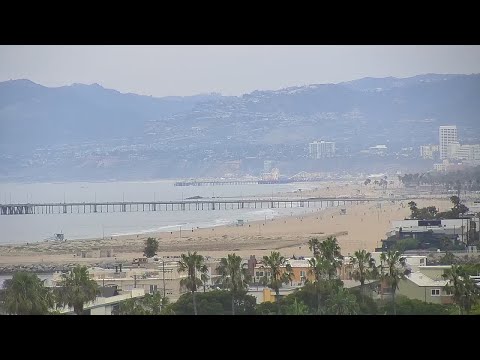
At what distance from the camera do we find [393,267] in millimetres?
9453

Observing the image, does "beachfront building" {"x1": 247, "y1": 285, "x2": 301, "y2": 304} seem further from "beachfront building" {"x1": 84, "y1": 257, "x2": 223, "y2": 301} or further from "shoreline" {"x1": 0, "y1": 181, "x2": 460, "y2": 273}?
"shoreline" {"x1": 0, "y1": 181, "x2": 460, "y2": 273}

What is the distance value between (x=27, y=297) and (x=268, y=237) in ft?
13.8

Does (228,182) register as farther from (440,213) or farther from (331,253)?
(440,213)

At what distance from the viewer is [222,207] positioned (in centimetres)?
1177

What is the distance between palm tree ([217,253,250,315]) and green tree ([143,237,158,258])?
1.24m

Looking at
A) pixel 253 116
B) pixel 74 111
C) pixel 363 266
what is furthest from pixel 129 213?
pixel 363 266

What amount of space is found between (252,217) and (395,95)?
3.17 m

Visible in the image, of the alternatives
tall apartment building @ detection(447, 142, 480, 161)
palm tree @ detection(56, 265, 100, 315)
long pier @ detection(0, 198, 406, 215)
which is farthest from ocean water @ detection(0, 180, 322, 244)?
tall apartment building @ detection(447, 142, 480, 161)

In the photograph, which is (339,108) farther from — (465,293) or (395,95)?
(465,293)

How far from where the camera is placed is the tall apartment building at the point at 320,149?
39.2 feet

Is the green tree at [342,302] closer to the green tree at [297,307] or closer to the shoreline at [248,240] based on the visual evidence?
the green tree at [297,307]

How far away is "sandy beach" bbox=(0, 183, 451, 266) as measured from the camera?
10.6m
